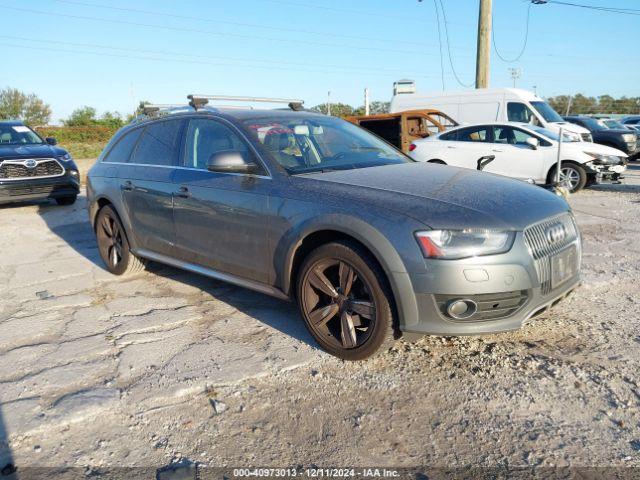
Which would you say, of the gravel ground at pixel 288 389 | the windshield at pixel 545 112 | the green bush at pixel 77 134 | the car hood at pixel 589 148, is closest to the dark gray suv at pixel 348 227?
the gravel ground at pixel 288 389

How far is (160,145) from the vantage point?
473 centimetres

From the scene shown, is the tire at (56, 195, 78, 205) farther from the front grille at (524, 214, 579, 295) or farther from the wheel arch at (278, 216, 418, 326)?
the front grille at (524, 214, 579, 295)

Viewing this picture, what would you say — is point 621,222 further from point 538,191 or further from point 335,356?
point 335,356

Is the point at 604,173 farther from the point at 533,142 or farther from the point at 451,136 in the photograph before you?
the point at 451,136

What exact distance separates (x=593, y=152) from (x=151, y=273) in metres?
8.87

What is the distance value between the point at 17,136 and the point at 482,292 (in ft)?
34.7

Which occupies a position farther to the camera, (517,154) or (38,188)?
(517,154)

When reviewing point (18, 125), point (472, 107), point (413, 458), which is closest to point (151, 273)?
point (413, 458)

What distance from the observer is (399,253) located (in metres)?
2.90

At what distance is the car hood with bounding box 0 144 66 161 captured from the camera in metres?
9.41

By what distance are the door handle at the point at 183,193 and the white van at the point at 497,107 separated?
34.5 feet

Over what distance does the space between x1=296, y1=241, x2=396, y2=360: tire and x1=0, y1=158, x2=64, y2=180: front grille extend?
806cm

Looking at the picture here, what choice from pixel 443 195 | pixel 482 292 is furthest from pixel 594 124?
pixel 482 292

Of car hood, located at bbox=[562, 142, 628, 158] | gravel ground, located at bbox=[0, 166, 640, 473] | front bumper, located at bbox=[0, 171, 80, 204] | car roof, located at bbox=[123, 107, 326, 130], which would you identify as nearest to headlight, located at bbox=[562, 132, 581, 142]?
car hood, located at bbox=[562, 142, 628, 158]
